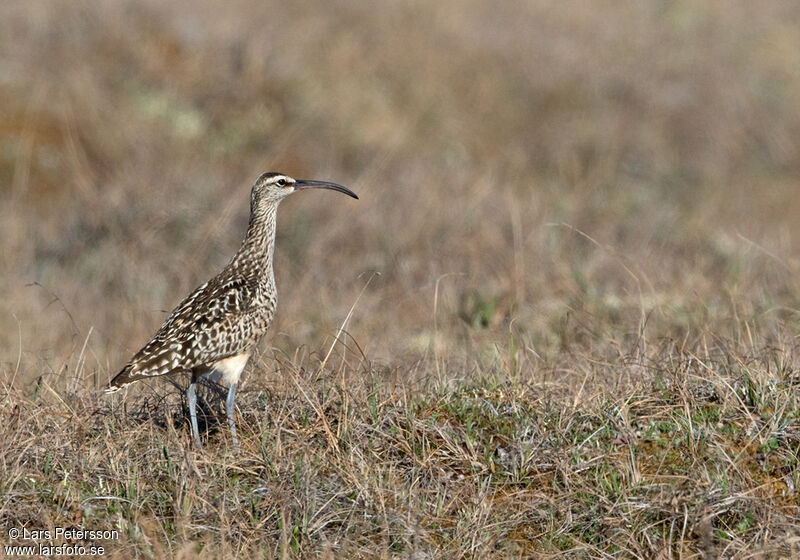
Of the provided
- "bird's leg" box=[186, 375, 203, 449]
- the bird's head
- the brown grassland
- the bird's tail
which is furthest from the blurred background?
the bird's head

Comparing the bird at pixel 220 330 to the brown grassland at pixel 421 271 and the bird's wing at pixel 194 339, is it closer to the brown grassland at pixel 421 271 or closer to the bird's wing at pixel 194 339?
the bird's wing at pixel 194 339

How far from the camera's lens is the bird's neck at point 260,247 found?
634cm

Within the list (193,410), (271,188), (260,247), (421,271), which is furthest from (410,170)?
(193,410)

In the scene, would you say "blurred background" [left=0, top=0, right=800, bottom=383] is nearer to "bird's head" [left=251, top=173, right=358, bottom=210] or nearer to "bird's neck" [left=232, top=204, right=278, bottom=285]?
"bird's neck" [left=232, top=204, right=278, bottom=285]

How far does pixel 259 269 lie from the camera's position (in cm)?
632

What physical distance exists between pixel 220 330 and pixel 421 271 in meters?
5.17

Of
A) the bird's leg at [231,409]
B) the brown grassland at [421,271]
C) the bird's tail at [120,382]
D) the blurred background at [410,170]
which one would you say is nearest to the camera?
the brown grassland at [421,271]

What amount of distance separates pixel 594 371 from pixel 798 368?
1089 mm

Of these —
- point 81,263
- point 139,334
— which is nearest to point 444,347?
point 139,334

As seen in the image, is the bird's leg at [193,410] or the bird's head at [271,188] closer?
the bird's leg at [193,410]

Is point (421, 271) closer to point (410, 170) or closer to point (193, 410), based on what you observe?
point (410, 170)

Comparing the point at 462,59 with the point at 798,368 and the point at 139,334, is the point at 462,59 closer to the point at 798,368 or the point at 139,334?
the point at 139,334

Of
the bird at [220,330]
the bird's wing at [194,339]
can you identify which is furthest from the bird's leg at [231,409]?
the bird's wing at [194,339]

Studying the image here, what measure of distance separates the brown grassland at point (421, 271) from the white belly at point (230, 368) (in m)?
0.20
